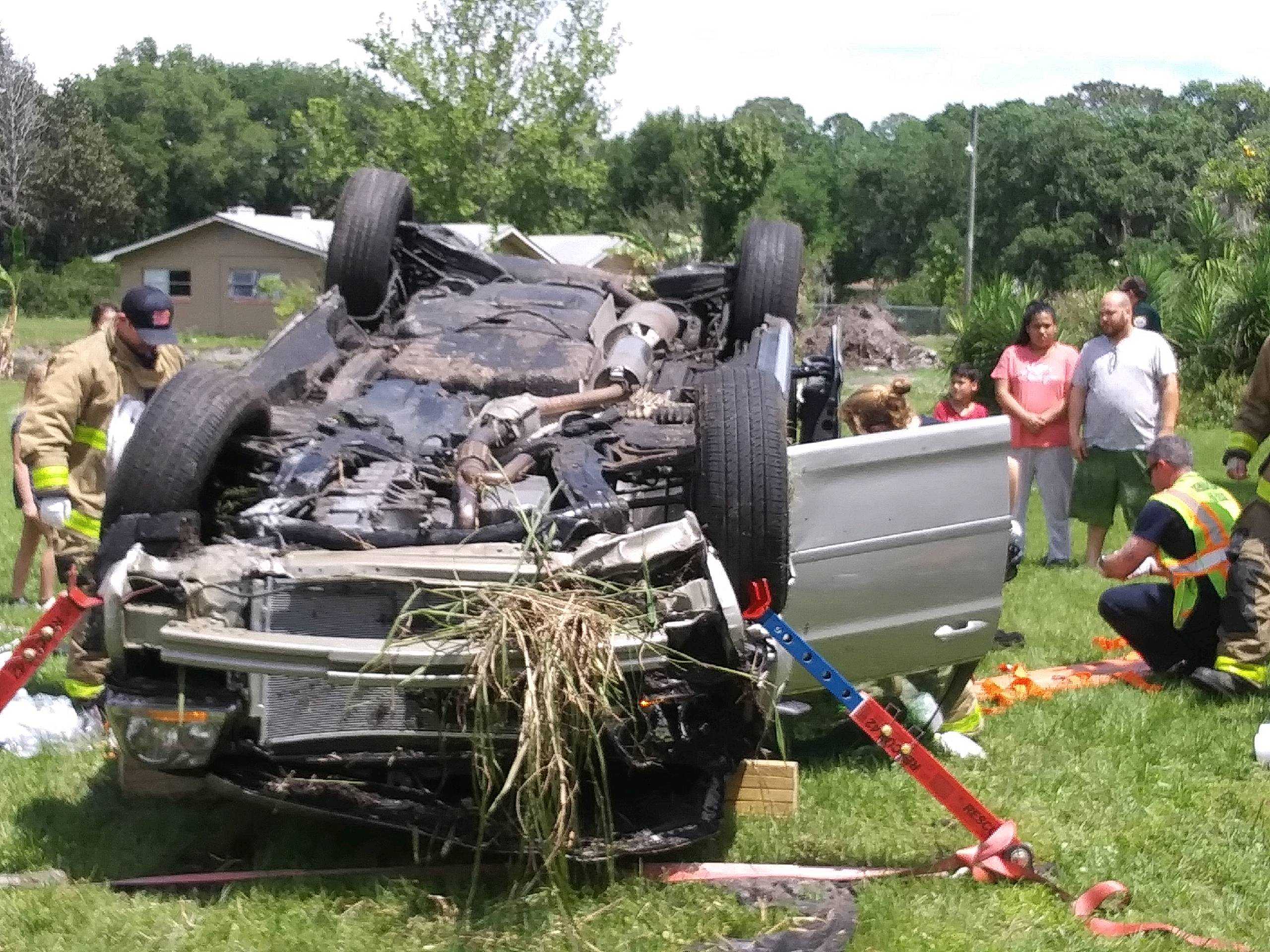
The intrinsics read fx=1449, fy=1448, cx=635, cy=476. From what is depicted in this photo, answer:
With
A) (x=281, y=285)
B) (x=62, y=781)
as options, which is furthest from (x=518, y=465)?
(x=281, y=285)

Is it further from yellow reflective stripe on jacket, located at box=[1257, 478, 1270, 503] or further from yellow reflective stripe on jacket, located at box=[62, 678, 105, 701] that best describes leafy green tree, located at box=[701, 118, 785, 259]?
yellow reflective stripe on jacket, located at box=[62, 678, 105, 701]

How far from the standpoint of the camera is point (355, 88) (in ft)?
172

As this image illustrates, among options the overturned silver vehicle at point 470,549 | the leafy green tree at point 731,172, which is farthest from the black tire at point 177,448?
the leafy green tree at point 731,172

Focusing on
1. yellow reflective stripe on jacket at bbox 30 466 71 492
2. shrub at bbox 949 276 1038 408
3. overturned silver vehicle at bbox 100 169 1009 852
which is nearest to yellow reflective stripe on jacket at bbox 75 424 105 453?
yellow reflective stripe on jacket at bbox 30 466 71 492

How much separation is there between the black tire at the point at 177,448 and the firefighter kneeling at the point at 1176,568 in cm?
372

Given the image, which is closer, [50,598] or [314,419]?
[314,419]

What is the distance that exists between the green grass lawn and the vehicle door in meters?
0.56

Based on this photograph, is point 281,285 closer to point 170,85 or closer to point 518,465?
point 518,465

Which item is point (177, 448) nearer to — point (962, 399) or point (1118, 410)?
point (962, 399)

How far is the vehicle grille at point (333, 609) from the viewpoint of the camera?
3.97 meters

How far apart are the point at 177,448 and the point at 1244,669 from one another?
170 inches

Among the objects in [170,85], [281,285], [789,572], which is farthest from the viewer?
[170,85]

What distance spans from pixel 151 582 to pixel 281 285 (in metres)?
34.4

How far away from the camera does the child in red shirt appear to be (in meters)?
8.15
